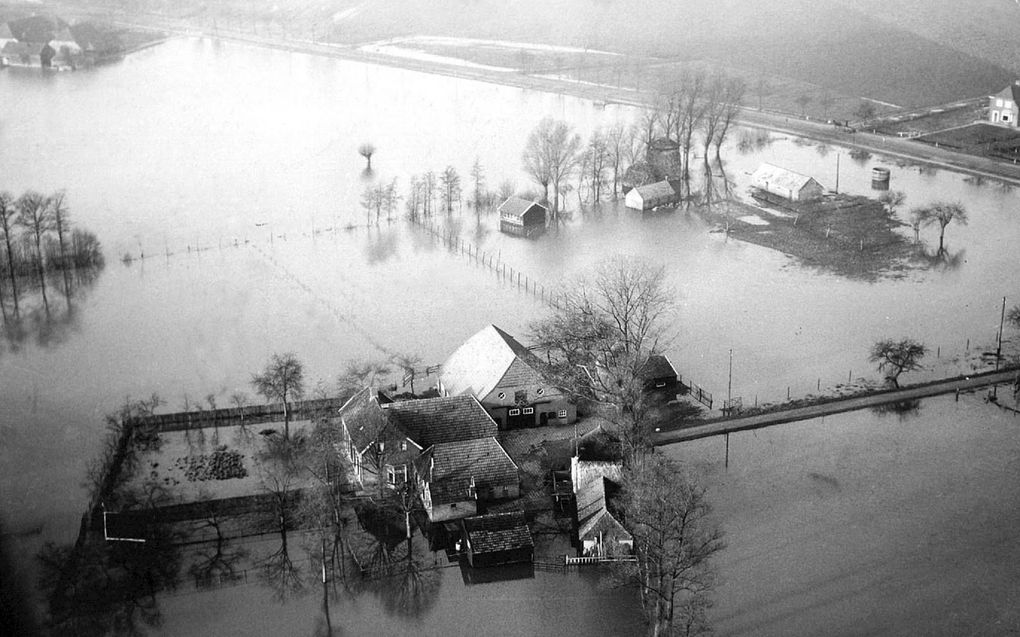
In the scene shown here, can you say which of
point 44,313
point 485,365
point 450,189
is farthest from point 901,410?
point 44,313

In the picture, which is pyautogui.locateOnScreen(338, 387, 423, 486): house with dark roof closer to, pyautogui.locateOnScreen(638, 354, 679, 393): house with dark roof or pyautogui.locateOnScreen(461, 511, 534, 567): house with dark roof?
→ pyautogui.locateOnScreen(461, 511, 534, 567): house with dark roof

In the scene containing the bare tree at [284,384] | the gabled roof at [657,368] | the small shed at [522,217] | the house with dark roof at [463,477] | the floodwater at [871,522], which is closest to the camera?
the floodwater at [871,522]

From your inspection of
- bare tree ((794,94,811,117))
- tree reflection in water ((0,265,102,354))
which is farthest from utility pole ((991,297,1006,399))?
bare tree ((794,94,811,117))

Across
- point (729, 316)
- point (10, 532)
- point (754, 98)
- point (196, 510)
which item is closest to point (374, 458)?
point (196, 510)

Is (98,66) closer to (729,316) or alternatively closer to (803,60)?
(803,60)

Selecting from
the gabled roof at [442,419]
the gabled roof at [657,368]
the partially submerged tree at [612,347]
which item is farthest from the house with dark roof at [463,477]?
the gabled roof at [657,368]

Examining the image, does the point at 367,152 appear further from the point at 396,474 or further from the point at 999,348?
the point at 396,474

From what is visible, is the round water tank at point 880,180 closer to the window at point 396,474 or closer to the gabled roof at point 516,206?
the gabled roof at point 516,206
